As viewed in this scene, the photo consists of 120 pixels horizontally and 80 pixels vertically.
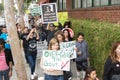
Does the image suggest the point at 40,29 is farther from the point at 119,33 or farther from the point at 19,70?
the point at 119,33

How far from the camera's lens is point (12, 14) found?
9.61 m

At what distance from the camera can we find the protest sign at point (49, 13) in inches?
577

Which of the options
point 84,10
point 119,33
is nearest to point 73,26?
point 84,10

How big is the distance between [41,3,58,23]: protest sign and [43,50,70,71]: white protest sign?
21.9ft

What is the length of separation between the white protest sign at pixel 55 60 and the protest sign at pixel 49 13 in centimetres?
669

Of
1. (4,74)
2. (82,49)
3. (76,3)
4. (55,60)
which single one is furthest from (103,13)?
(76,3)

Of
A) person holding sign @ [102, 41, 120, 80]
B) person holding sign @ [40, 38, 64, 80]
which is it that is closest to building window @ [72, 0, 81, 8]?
person holding sign @ [40, 38, 64, 80]

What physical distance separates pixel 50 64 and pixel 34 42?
353 cm

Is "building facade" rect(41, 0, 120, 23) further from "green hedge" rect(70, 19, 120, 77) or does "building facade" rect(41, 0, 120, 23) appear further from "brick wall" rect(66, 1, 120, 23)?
"green hedge" rect(70, 19, 120, 77)

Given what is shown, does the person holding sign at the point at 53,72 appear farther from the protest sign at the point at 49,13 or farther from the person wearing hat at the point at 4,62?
the protest sign at the point at 49,13

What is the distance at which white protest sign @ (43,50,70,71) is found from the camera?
7602mm

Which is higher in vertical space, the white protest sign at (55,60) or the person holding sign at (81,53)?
the white protest sign at (55,60)

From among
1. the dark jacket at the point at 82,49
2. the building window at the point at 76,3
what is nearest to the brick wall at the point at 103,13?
the building window at the point at 76,3

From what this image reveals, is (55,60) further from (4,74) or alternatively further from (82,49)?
(82,49)
